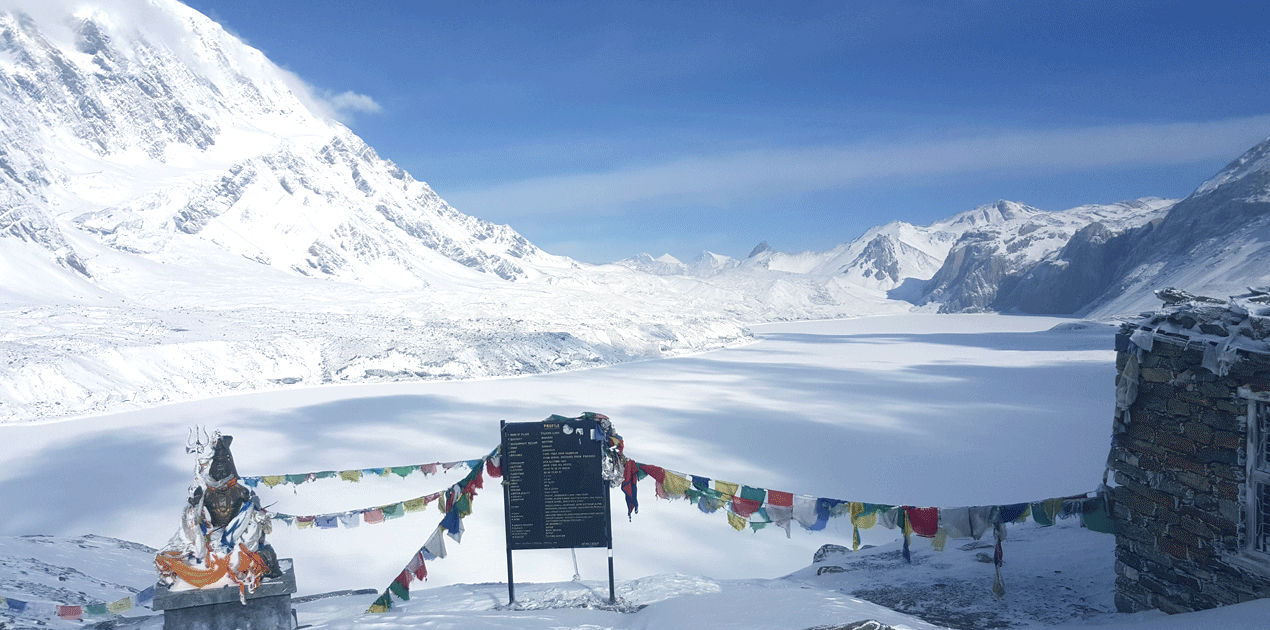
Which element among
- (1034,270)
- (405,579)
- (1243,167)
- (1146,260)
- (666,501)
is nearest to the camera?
(405,579)

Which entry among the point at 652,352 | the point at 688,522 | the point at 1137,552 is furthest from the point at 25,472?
the point at 652,352

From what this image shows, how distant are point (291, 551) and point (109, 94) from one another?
17752 centimetres

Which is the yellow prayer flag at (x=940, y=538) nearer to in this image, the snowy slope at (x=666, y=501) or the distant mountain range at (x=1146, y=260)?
the snowy slope at (x=666, y=501)

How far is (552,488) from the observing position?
8500 millimetres

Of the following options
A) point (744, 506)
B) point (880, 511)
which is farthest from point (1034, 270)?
point (744, 506)

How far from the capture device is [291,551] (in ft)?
47.8

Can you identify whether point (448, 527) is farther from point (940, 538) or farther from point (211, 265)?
point (211, 265)

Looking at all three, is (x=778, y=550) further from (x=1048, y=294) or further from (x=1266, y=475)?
(x=1048, y=294)

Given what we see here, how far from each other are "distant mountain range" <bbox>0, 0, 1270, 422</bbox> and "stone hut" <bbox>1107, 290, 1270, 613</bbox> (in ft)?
135

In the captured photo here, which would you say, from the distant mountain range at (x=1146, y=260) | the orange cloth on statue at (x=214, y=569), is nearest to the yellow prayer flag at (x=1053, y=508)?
the orange cloth on statue at (x=214, y=569)

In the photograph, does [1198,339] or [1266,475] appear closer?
[1266,475]

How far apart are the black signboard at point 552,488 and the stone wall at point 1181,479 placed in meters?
6.08

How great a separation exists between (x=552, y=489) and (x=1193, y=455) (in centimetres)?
698

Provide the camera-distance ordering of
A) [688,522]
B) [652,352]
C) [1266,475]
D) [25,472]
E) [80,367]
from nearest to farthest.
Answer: [1266,475] < [688,522] < [25,472] < [80,367] < [652,352]
